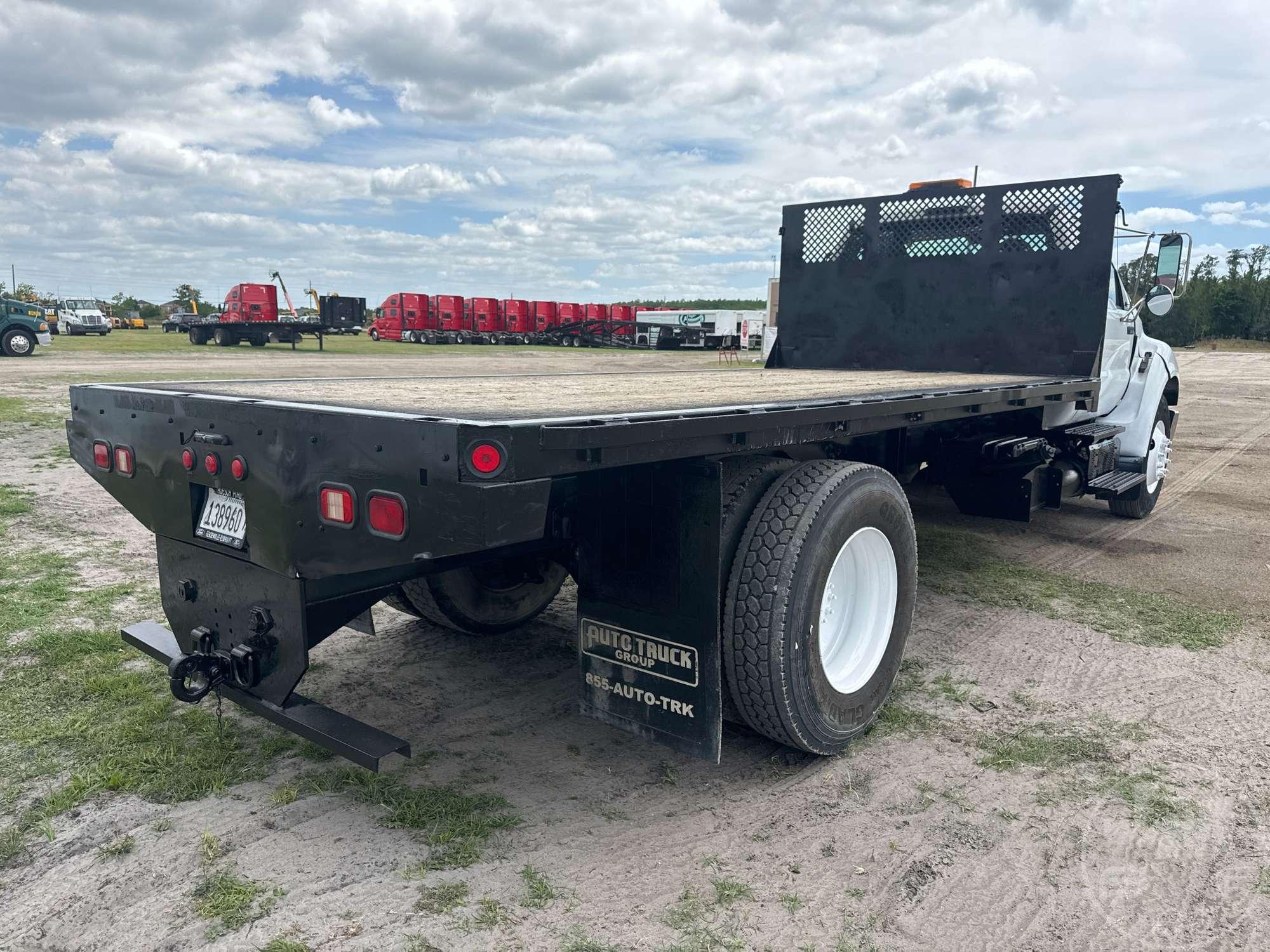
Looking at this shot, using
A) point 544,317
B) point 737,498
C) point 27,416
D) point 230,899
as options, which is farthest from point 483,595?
point 544,317

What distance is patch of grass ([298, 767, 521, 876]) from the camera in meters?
2.78

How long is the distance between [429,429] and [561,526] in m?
0.95

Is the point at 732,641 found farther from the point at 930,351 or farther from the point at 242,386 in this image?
the point at 930,351

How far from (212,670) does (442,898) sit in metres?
1.17

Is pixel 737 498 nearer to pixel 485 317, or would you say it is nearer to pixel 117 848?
pixel 117 848

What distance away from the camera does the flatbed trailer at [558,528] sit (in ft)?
7.73

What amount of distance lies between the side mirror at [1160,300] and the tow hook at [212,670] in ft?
21.4

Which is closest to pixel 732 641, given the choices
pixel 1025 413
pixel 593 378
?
pixel 593 378

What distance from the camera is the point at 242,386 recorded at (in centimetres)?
392

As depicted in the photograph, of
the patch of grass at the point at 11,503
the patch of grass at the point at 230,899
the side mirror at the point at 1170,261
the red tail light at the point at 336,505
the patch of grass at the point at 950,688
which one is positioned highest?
the side mirror at the point at 1170,261

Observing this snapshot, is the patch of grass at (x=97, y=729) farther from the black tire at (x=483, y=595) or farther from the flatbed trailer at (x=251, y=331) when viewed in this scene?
the flatbed trailer at (x=251, y=331)

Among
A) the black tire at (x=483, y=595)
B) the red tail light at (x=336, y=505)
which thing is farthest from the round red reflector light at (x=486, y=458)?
the black tire at (x=483, y=595)

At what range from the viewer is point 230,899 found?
8.23 feet

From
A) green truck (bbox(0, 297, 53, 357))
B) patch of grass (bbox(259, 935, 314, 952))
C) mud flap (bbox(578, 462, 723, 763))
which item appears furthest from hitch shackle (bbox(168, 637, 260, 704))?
green truck (bbox(0, 297, 53, 357))
